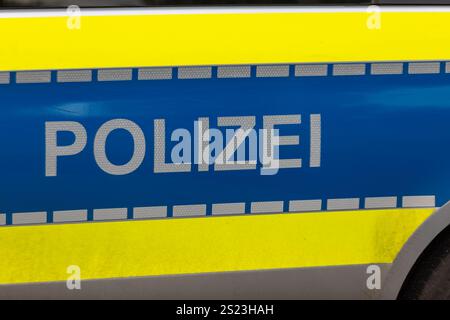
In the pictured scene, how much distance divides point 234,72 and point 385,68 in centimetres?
44

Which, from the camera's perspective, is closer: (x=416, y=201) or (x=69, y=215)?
(x=69, y=215)

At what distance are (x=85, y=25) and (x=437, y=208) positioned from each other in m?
1.16

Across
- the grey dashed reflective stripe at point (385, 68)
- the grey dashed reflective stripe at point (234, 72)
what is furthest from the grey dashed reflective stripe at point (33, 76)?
the grey dashed reflective stripe at point (385, 68)

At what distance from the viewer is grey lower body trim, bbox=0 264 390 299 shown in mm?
2172

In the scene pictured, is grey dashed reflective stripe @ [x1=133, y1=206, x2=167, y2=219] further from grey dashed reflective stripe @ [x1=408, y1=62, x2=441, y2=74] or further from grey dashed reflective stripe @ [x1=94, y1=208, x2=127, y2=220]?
grey dashed reflective stripe @ [x1=408, y1=62, x2=441, y2=74]

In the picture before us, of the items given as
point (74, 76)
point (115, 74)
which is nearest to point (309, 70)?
point (115, 74)

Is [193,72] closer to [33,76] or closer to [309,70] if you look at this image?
[309,70]

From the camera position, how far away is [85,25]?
208 cm

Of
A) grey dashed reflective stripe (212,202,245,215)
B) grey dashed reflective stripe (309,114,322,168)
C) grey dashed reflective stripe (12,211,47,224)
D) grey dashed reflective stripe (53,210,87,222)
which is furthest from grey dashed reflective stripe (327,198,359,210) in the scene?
grey dashed reflective stripe (12,211,47,224)

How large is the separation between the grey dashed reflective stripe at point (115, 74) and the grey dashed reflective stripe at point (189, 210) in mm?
396

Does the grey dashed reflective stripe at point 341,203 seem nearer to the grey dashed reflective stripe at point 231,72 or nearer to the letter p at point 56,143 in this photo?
the grey dashed reflective stripe at point 231,72

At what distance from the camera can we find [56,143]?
2070mm

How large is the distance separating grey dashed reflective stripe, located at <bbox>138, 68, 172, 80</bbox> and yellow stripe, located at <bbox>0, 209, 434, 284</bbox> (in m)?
0.41
